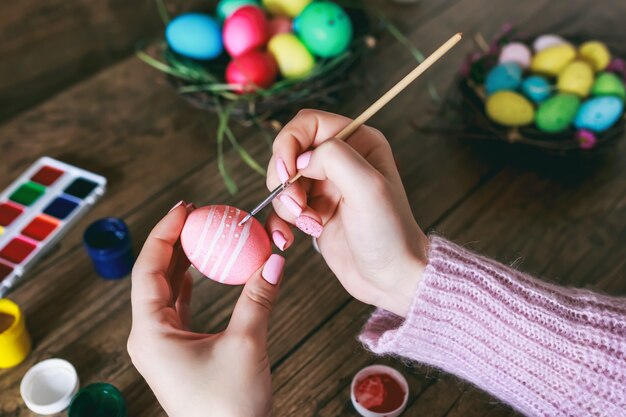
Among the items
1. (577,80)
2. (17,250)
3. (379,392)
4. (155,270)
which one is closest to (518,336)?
(379,392)

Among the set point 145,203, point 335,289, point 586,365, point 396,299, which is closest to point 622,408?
point 586,365

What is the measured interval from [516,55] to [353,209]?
2.04ft

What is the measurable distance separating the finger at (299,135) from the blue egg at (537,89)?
461mm

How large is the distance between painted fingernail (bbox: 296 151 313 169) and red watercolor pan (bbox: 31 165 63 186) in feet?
1.66

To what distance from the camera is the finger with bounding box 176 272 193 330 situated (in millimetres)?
883

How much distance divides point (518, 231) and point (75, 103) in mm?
904

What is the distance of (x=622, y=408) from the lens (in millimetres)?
722

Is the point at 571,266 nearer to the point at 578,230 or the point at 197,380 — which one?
the point at 578,230

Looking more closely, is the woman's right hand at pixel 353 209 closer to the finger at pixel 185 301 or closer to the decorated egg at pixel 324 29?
the finger at pixel 185 301

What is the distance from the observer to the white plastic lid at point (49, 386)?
816mm

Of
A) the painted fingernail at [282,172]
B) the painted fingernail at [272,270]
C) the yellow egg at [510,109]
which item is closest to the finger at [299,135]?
the painted fingernail at [282,172]

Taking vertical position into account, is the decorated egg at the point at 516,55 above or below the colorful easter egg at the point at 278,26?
below

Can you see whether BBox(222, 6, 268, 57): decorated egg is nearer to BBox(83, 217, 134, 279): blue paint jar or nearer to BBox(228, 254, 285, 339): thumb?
BBox(83, 217, 134, 279): blue paint jar

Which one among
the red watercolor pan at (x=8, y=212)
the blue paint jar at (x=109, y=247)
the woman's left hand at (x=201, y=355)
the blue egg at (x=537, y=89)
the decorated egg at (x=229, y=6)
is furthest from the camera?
the decorated egg at (x=229, y=6)
